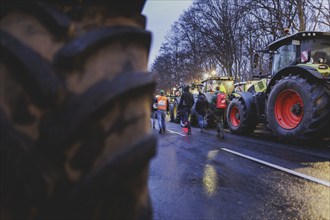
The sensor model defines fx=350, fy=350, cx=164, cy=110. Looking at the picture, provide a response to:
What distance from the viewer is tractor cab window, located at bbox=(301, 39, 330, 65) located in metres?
8.81

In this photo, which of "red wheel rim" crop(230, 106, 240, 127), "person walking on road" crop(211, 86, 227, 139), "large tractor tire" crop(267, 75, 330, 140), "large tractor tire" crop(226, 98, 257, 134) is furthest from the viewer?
"red wheel rim" crop(230, 106, 240, 127)

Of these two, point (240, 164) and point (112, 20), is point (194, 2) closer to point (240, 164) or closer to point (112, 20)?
point (240, 164)

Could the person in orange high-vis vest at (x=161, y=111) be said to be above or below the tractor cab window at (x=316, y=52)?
below

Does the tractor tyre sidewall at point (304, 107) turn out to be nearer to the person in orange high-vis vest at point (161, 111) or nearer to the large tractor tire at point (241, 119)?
the large tractor tire at point (241, 119)

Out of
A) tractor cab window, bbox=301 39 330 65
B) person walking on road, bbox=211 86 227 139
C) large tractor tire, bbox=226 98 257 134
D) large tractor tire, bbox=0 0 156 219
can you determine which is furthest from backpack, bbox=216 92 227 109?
large tractor tire, bbox=0 0 156 219

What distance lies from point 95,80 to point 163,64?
6083 cm

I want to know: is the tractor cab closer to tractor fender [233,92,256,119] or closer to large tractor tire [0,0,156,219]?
tractor fender [233,92,256,119]

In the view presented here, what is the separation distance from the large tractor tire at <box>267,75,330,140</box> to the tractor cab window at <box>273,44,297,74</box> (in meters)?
1.18

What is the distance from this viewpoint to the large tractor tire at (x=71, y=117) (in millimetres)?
890

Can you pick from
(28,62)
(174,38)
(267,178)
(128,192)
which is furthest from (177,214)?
(174,38)

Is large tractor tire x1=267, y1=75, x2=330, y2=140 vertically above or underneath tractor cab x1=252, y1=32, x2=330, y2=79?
underneath

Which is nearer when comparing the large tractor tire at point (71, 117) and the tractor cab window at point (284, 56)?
the large tractor tire at point (71, 117)

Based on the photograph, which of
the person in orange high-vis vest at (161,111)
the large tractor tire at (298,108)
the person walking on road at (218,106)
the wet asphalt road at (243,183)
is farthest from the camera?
the person in orange high-vis vest at (161,111)

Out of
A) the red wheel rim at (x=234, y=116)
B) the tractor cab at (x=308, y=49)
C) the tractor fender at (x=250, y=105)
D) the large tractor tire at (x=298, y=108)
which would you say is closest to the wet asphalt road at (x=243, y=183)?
the large tractor tire at (x=298, y=108)
